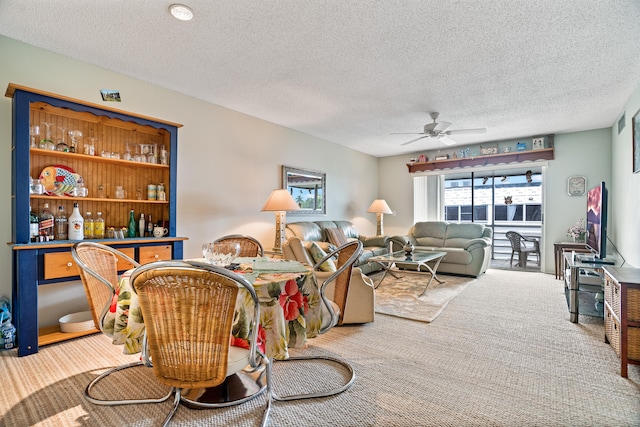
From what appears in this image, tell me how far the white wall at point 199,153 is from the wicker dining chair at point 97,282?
1.27 m

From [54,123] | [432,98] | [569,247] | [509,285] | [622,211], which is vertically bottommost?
[509,285]

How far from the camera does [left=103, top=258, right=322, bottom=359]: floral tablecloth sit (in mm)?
1551

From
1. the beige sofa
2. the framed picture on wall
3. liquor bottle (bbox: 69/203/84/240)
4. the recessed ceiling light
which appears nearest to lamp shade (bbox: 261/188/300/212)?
the beige sofa

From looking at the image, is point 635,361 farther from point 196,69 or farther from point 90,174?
point 90,174

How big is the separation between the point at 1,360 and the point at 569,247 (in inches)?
267

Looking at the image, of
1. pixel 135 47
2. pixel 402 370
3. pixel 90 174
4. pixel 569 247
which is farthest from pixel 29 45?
pixel 569 247

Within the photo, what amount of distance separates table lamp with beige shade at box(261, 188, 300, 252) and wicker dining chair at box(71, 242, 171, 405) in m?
2.34

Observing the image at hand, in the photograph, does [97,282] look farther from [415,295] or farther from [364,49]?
[415,295]

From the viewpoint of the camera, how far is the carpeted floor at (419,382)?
5.53 ft

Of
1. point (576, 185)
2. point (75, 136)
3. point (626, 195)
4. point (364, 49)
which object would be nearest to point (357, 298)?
point (364, 49)

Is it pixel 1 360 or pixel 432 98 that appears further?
pixel 432 98

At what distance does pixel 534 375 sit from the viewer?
2.13m

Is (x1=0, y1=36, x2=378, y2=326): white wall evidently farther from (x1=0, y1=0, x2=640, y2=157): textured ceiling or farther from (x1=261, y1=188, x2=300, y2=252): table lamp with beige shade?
(x1=261, y1=188, x2=300, y2=252): table lamp with beige shade

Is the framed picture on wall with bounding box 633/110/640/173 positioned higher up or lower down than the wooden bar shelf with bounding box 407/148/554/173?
lower down
